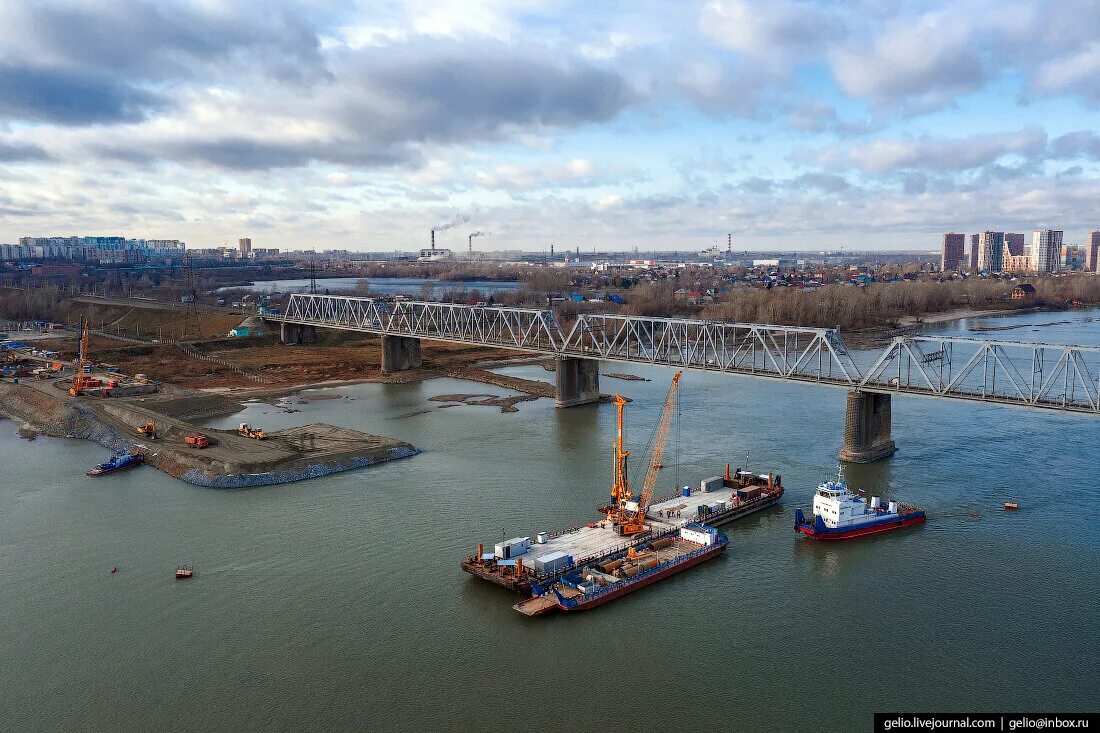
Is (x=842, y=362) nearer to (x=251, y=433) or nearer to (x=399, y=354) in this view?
(x=251, y=433)

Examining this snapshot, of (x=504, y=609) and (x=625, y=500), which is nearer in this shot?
(x=504, y=609)

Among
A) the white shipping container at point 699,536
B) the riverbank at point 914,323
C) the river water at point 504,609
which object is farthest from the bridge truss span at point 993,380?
the riverbank at point 914,323

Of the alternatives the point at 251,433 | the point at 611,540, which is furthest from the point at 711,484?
the point at 251,433

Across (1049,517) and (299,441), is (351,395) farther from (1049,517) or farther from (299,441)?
(1049,517)

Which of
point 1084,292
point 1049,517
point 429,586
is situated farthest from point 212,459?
point 1084,292

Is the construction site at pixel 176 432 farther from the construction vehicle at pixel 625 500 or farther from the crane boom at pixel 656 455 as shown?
the construction vehicle at pixel 625 500
